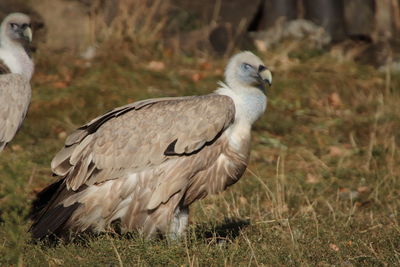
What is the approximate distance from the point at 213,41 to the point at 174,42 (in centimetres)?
56

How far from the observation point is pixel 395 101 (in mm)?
9469

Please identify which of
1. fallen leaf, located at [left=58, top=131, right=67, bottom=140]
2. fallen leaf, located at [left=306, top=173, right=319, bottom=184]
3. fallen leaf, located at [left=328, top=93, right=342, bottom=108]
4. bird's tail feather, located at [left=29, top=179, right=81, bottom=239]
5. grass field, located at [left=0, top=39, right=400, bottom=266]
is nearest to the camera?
grass field, located at [left=0, top=39, right=400, bottom=266]

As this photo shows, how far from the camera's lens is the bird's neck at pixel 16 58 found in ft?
20.5

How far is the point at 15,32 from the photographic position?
21.1 ft

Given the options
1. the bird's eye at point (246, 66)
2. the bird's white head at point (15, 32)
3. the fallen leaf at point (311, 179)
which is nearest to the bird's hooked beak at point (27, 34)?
the bird's white head at point (15, 32)

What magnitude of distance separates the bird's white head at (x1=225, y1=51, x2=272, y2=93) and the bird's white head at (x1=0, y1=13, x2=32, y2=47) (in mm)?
1940

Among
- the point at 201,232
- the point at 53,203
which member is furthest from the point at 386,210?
the point at 53,203

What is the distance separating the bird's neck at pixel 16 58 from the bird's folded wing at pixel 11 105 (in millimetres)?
283

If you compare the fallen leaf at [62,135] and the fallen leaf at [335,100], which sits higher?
the fallen leaf at [62,135]

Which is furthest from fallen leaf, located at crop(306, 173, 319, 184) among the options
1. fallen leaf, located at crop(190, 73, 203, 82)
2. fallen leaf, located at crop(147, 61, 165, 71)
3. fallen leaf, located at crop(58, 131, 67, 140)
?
fallen leaf, located at crop(147, 61, 165, 71)

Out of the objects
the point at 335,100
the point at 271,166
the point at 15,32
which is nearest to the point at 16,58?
the point at 15,32

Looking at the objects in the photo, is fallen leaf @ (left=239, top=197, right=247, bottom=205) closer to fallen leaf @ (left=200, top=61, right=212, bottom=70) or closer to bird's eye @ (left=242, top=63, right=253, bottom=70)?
bird's eye @ (left=242, top=63, right=253, bottom=70)

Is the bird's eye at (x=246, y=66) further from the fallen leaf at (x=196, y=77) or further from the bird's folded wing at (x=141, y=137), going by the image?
the fallen leaf at (x=196, y=77)

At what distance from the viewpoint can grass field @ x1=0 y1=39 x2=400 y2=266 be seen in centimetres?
485
